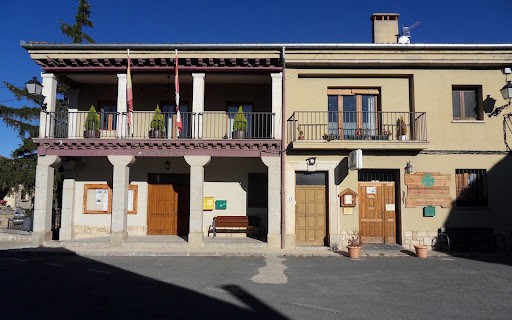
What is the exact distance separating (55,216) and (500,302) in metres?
15.6

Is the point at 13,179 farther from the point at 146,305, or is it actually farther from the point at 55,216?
the point at 146,305

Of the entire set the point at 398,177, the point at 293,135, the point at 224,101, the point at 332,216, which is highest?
the point at 224,101

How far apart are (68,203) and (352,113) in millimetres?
11251

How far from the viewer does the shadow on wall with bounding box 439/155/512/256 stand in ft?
41.7

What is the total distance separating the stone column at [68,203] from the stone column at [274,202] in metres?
7.54

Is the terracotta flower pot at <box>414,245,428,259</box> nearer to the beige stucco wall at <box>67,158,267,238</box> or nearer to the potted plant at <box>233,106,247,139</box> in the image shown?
the beige stucco wall at <box>67,158,267,238</box>

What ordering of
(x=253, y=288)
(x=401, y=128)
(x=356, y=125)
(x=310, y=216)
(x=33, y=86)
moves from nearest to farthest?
(x=253, y=288), (x=33, y=86), (x=401, y=128), (x=310, y=216), (x=356, y=125)

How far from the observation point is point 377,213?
13.4 m

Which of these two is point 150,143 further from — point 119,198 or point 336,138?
point 336,138

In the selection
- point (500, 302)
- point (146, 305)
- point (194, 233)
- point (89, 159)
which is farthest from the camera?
point (89, 159)

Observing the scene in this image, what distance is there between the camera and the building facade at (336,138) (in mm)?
12859

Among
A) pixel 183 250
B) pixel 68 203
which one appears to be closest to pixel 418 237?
pixel 183 250

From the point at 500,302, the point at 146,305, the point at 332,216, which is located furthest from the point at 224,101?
the point at 500,302

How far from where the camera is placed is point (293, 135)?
13000 mm
